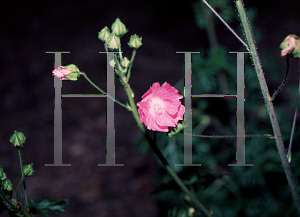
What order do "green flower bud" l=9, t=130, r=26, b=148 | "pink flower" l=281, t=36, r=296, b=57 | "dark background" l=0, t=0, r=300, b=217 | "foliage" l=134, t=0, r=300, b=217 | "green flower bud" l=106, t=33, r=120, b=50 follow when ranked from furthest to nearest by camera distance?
"dark background" l=0, t=0, r=300, b=217 → "foliage" l=134, t=0, r=300, b=217 → "green flower bud" l=9, t=130, r=26, b=148 → "green flower bud" l=106, t=33, r=120, b=50 → "pink flower" l=281, t=36, r=296, b=57

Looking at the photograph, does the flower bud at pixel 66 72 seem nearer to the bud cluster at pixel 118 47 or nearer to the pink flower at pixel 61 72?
the pink flower at pixel 61 72

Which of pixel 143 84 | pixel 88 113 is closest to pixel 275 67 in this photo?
pixel 143 84

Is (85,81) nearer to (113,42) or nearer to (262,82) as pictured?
(113,42)

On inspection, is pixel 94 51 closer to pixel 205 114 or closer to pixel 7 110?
pixel 7 110

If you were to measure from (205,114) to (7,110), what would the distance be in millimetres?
2065

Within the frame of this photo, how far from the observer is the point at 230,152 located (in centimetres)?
192

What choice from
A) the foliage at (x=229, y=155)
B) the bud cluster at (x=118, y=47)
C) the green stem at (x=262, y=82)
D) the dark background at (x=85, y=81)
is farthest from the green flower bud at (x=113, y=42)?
the dark background at (x=85, y=81)

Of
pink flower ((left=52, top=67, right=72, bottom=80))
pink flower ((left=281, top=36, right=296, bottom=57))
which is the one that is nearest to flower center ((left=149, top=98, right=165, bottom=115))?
pink flower ((left=52, top=67, right=72, bottom=80))

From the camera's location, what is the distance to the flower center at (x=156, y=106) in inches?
34.7

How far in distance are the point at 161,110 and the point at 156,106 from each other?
0.05 metres

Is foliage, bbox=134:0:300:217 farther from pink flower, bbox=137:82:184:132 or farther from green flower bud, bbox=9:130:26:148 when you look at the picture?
green flower bud, bbox=9:130:26:148

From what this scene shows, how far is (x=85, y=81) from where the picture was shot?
3344mm

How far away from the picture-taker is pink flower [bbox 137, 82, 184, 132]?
0.85m

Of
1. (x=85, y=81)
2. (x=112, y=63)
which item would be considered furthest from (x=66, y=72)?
(x=85, y=81)
